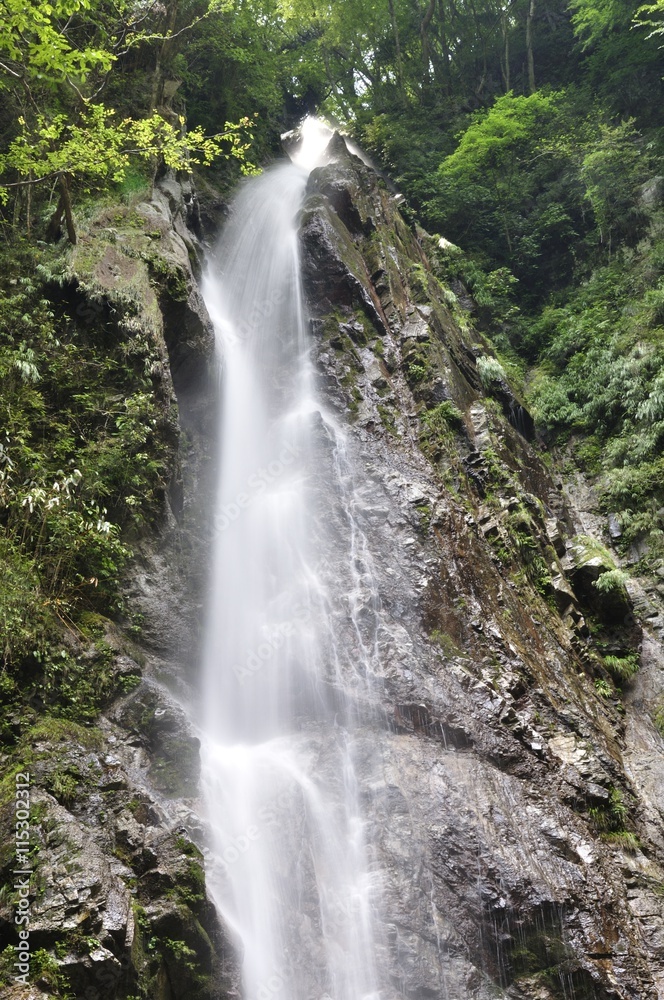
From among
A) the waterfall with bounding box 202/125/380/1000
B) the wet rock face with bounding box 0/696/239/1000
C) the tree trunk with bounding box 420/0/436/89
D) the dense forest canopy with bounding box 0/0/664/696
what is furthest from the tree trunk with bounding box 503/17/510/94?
the wet rock face with bounding box 0/696/239/1000

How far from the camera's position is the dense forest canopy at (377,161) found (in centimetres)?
782

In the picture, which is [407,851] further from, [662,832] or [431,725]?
[662,832]

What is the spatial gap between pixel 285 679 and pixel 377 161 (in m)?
21.7

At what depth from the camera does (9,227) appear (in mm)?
9945

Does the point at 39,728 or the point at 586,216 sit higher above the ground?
the point at 586,216

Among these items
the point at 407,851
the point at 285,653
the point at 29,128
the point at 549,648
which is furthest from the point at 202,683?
the point at 29,128

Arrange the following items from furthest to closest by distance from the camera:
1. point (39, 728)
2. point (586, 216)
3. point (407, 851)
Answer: point (586, 216), point (407, 851), point (39, 728)

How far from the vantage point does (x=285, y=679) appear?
342 inches

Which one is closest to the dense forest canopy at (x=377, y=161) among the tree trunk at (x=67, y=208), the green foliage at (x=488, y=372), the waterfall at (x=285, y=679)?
the tree trunk at (x=67, y=208)

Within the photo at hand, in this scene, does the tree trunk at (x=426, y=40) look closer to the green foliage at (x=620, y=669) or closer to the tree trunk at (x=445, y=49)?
the tree trunk at (x=445, y=49)

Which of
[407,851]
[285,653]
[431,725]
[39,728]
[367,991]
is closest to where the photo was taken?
[39,728]

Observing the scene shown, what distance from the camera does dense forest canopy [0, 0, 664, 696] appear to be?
25.7 ft

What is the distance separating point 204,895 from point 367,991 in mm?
2048

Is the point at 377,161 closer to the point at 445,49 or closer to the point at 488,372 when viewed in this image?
the point at 445,49
